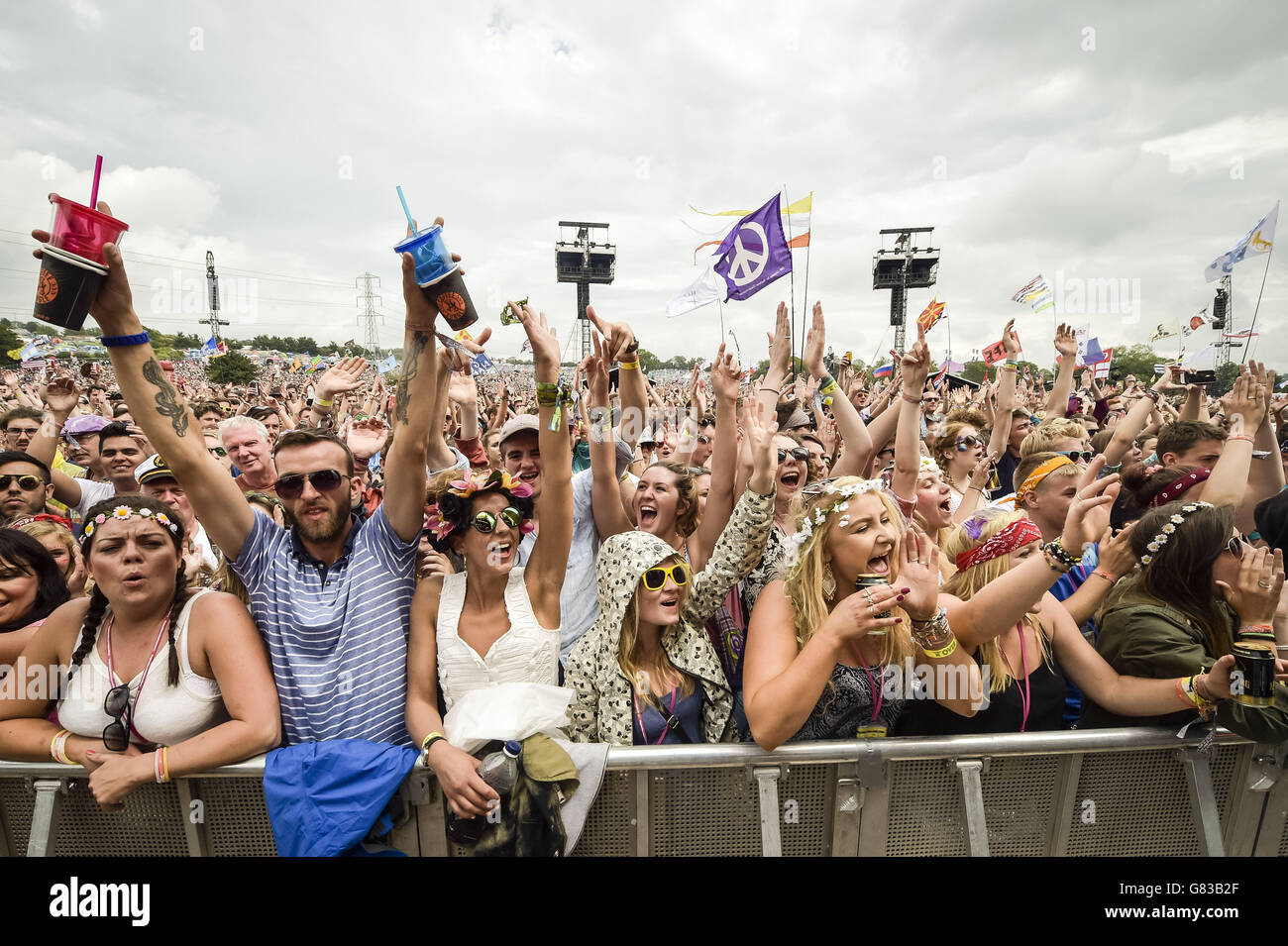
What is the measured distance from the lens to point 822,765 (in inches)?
83.1

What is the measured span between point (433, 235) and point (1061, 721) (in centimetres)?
281

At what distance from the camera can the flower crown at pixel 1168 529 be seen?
2.29 m

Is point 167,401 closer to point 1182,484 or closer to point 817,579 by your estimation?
point 817,579

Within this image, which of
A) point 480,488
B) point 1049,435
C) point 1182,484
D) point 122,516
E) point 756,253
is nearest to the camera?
point 122,516

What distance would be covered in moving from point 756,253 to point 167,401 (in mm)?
5493

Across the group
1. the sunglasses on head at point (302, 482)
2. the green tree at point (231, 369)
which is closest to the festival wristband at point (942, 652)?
the sunglasses on head at point (302, 482)

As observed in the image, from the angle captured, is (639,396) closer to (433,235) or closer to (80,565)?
(433,235)

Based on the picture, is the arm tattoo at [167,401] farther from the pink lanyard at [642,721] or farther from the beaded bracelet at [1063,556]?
the beaded bracelet at [1063,556]

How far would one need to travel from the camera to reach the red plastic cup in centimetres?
186

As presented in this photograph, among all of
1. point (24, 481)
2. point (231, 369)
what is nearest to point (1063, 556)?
point (24, 481)

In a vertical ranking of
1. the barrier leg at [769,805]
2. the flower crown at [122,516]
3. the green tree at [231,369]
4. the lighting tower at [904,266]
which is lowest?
the barrier leg at [769,805]

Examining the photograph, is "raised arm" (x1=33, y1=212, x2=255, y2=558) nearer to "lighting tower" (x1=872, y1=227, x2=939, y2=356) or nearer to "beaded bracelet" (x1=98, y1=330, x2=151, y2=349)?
"beaded bracelet" (x1=98, y1=330, x2=151, y2=349)

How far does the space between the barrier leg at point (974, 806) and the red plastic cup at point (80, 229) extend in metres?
3.12

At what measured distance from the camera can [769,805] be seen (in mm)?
2029
